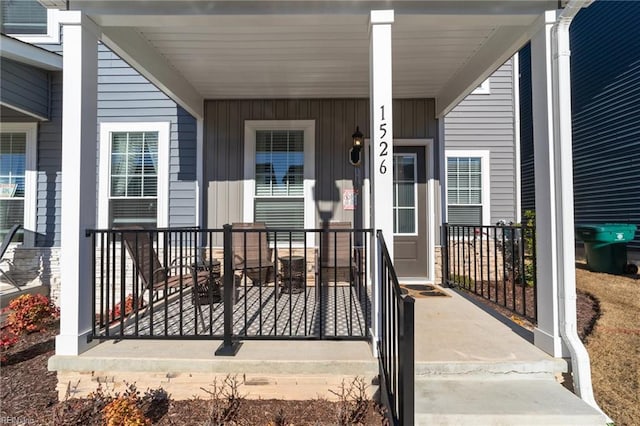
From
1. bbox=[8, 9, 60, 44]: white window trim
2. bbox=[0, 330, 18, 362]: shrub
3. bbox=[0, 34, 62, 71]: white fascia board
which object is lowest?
bbox=[0, 330, 18, 362]: shrub

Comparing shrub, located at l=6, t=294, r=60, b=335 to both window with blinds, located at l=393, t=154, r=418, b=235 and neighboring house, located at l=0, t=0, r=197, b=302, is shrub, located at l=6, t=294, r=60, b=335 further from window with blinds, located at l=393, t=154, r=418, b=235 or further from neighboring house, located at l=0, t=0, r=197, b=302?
window with blinds, located at l=393, t=154, r=418, b=235

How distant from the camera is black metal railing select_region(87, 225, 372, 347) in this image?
8.27 ft

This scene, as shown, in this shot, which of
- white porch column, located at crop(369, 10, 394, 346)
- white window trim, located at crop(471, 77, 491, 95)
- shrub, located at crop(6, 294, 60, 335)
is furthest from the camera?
white window trim, located at crop(471, 77, 491, 95)

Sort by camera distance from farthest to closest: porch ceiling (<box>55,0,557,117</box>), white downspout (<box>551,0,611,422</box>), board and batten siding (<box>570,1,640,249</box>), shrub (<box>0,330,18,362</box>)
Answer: board and batten siding (<box>570,1,640,249</box>) → shrub (<box>0,330,18,362</box>) → porch ceiling (<box>55,0,557,117</box>) → white downspout (<box>551,0,611,422</box>)

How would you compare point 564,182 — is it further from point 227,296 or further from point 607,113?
point 607,113

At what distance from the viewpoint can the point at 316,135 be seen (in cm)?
478

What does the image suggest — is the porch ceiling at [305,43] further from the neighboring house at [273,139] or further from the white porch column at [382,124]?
the white porch column at [382,124]

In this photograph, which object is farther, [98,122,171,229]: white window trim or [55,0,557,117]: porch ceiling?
[98,122,171,229]: white window trim

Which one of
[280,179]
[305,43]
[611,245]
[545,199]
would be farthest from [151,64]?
[611,245]

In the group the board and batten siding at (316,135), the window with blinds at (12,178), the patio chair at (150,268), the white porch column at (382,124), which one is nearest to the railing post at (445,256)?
the board and batten siding at (316,135)

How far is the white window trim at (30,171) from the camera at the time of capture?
5012 mm

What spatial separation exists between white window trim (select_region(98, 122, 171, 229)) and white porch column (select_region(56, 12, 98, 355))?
2.41m

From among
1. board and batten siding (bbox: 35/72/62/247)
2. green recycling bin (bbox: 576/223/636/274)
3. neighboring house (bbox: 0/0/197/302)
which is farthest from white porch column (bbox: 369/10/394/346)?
green recycling bin (bbox: 576/223/636/274)

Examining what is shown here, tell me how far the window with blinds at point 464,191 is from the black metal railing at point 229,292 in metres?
2.13
